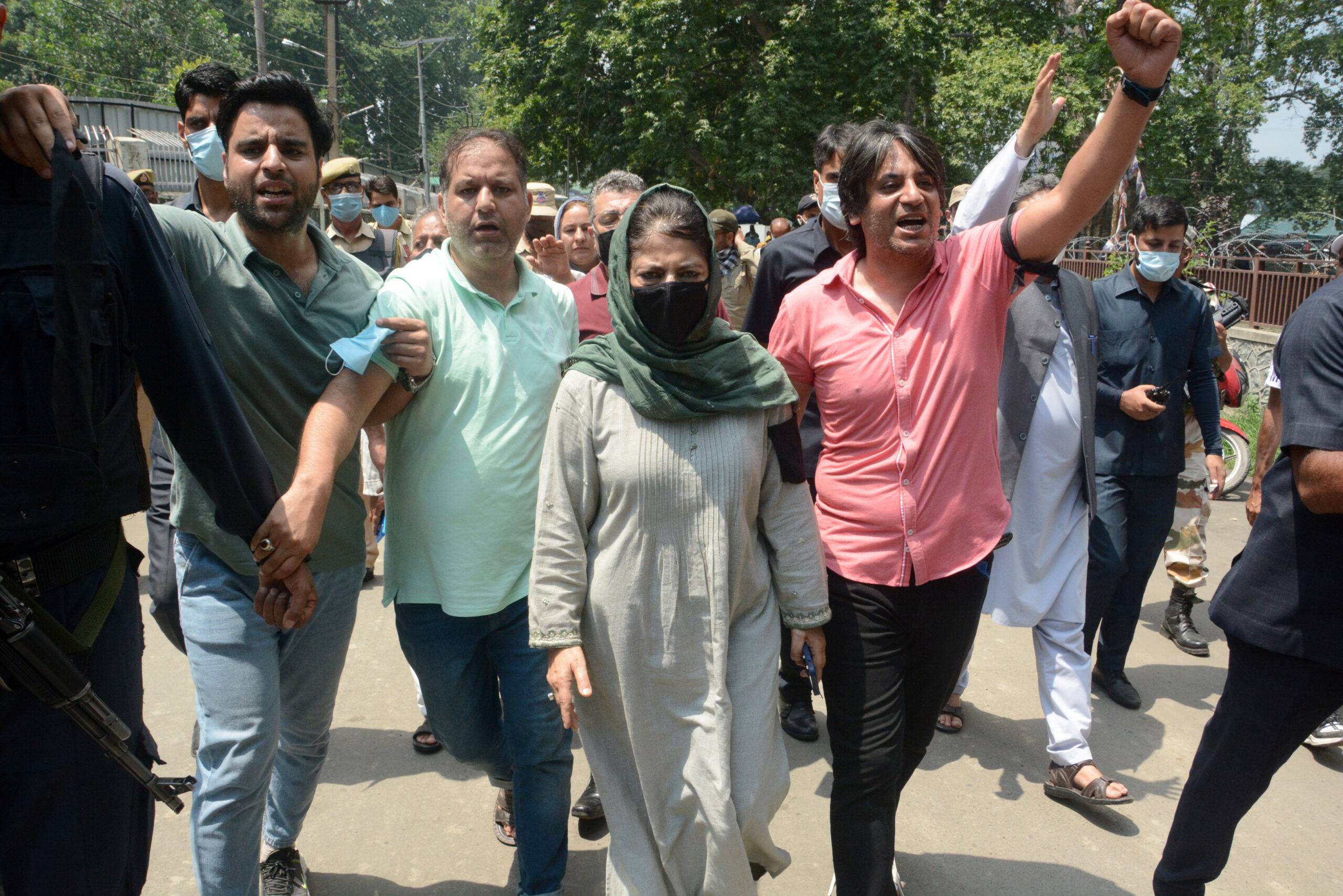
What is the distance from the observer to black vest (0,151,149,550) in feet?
5.89

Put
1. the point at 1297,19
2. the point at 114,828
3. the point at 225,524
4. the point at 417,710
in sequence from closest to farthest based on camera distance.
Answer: the point at 114,828, the point at 225,524, the point at 417,710, the point at 1297,19

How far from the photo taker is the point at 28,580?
184 centimetres

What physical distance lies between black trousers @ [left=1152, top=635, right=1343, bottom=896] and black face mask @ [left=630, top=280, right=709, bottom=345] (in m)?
1.66

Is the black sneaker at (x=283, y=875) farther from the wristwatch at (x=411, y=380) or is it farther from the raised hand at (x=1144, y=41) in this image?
the raised hand at (x=1144, y=41)

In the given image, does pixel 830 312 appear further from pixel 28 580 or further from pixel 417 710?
pixel 417 710

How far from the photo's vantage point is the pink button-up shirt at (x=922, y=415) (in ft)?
8.87

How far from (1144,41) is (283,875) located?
129 inches

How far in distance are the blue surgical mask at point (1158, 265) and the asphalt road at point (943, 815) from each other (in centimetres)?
196

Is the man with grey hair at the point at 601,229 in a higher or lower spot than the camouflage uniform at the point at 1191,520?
higher

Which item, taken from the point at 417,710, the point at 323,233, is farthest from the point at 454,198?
the point at 417,710

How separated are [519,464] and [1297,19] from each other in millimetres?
37635

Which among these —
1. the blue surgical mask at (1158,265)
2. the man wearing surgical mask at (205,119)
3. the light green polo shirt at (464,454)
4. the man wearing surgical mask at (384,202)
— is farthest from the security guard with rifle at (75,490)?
the man wearing surgical mask at (384,202)

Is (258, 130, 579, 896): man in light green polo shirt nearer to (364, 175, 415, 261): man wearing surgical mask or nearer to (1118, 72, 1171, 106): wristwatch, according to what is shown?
(1118, 72, 1171, 106): wristwatch

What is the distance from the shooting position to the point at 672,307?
2.46 metres
